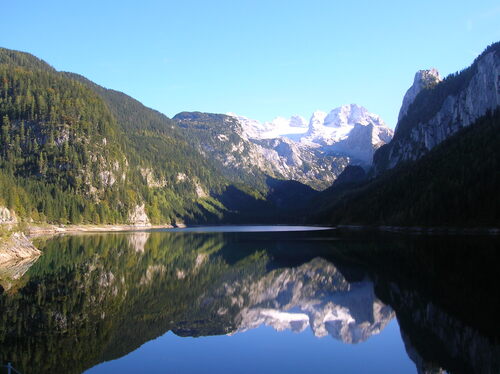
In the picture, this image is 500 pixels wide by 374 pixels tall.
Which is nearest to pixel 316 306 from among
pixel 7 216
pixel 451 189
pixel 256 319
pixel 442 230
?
pixel 256 319

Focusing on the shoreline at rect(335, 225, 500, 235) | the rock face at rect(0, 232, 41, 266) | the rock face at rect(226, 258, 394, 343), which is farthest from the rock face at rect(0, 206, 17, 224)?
the shoreline at rect(335, 225, 500, 235)

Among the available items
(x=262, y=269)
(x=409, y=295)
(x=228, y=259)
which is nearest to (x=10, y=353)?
(x=409, y=295)

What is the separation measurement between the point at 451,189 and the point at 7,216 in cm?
12400

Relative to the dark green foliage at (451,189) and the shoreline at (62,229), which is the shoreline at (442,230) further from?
the shoreline at (62,229)

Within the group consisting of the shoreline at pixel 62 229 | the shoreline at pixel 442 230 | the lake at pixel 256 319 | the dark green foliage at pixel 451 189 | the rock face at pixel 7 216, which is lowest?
the lake at pixel 256 319

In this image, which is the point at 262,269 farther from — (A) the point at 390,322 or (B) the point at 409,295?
(A) the point at 390,322

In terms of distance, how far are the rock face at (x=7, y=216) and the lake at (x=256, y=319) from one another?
2938 inches

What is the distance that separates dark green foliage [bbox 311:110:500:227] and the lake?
68.6m

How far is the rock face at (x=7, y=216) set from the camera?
121500 mm

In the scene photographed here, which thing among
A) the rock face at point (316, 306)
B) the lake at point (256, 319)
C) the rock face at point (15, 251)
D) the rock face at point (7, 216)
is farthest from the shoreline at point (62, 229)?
the rock face at point (316, 306)

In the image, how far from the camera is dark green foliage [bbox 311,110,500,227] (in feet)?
390

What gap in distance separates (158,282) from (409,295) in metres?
24.7

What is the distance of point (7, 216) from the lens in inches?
4929

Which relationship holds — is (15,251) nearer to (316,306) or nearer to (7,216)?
(316,306)
